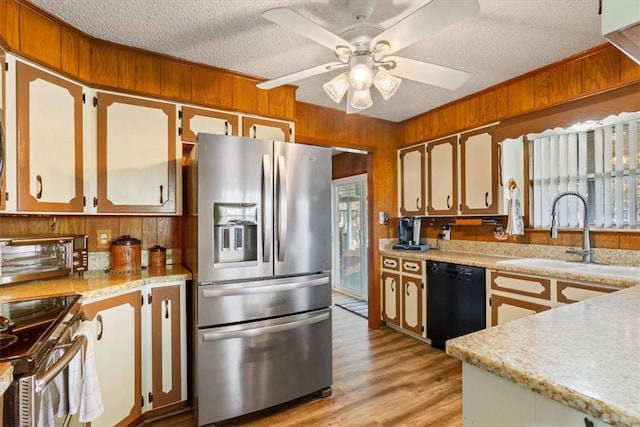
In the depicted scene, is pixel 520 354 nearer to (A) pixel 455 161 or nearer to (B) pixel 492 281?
(B) pixel 492 281

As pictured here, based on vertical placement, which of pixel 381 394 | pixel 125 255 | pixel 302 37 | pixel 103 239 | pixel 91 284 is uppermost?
pixel 302 37

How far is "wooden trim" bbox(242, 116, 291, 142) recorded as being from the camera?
2.71 m

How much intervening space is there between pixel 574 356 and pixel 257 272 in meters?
1.68

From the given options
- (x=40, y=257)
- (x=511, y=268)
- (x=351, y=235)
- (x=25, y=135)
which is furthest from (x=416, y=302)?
(x=25, y=135)

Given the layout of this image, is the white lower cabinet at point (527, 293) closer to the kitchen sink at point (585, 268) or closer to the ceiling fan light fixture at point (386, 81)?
the kitchen sink at point (585, 268)

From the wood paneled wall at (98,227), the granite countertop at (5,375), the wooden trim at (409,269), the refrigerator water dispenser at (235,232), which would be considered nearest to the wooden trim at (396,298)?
the wooden trim at (409,269)

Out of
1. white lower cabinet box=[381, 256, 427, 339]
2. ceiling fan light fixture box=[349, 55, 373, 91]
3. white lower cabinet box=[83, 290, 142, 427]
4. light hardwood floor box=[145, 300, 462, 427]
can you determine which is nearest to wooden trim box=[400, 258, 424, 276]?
white lower cabinet box=[381, 256, 427, 339]

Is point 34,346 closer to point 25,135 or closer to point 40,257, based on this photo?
point 40,257

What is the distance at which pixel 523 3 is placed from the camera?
1759 mm

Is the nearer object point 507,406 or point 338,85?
point 507,406

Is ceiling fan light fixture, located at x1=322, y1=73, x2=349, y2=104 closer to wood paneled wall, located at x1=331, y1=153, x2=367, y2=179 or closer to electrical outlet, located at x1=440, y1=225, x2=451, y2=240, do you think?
electrical outlet, located at x1=440, y1=225, x2=451, y2=240

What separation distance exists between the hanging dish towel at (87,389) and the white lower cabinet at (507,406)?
1.47m

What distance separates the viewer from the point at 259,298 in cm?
209

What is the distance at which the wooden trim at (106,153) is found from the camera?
2.20m
